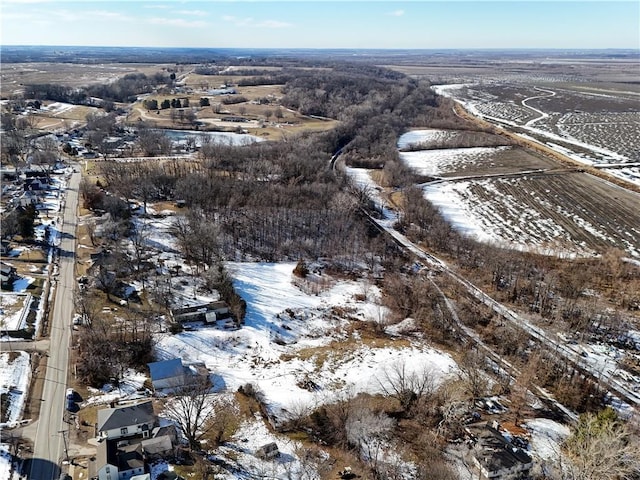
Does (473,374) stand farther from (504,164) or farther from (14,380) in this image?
(504,164)

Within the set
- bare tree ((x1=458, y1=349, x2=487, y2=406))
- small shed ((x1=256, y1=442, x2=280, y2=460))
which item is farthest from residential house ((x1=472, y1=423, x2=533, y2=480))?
small shed ((x1=256, y1=442, x2=280, y2=460))

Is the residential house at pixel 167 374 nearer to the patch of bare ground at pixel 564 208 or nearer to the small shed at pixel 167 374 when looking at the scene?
the small shed at pixel 167 374

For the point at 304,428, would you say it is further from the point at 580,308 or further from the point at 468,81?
the point at 468,81

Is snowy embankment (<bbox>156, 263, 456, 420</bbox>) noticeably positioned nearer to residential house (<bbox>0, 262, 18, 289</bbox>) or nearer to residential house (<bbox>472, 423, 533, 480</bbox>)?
residential house (<bbox>472, 423, 533, 480</bbox>)

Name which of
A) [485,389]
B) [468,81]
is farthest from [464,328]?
[468,81]

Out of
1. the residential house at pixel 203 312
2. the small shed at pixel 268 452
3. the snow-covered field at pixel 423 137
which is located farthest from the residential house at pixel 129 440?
the snow-covered field at pixel 423 137

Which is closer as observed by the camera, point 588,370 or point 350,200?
point 588,370

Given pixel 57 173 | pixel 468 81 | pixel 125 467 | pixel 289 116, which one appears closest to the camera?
pixel 125 467

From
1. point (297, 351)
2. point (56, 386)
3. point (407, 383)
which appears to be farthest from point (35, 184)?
point (407, 383)
